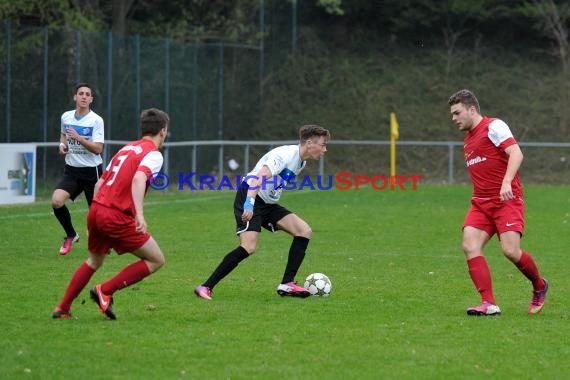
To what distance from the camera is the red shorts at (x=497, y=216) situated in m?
8.56

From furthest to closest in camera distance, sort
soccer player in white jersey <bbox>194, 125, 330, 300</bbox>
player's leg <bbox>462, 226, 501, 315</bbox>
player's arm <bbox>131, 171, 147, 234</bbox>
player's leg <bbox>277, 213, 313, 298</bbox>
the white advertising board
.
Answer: the white advertising board
player's leg <bbox>277, 213, 313, 298</bbox>
soccer player in white jersey <bbox>194, 125, 330, 300</bbox>
player's leg <bbox>462, 226, 501, 315</bbox>
player's arm <bbox>131, 171, 147, 234</bbox>

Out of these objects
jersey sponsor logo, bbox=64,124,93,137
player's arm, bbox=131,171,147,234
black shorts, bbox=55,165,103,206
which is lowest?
black shorts, bbox=55,165,103,206

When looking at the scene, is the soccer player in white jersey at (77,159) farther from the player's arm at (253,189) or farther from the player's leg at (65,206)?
the player's arm at (253,189)

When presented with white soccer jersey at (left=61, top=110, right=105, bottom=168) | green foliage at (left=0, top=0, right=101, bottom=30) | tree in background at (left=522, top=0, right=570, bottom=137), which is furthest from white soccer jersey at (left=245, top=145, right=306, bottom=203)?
tree in background at (left=522, top=0, right=570, bottom=137)

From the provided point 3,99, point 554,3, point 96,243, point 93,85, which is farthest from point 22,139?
point 554,3

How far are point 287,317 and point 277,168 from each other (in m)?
1.33

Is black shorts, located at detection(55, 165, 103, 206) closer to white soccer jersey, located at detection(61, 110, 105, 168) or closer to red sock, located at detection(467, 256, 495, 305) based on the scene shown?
white soccer jersey, located at detection(61, 110, 105, 168)

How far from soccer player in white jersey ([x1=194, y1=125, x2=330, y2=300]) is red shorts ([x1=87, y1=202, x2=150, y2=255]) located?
1241 millimetres

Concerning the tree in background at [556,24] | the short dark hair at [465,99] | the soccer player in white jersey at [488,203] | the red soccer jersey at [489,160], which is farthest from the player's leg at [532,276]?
the tree in background at [556,24]

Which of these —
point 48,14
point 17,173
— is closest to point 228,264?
point 17,173

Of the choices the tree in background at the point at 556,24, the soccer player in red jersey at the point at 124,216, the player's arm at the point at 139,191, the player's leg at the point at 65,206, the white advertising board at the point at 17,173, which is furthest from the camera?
the tree in background at the point at 556,24

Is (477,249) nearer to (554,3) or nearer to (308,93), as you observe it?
(308,93)

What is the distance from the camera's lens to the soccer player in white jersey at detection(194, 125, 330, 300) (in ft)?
29.7

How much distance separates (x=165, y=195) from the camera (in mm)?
21734
